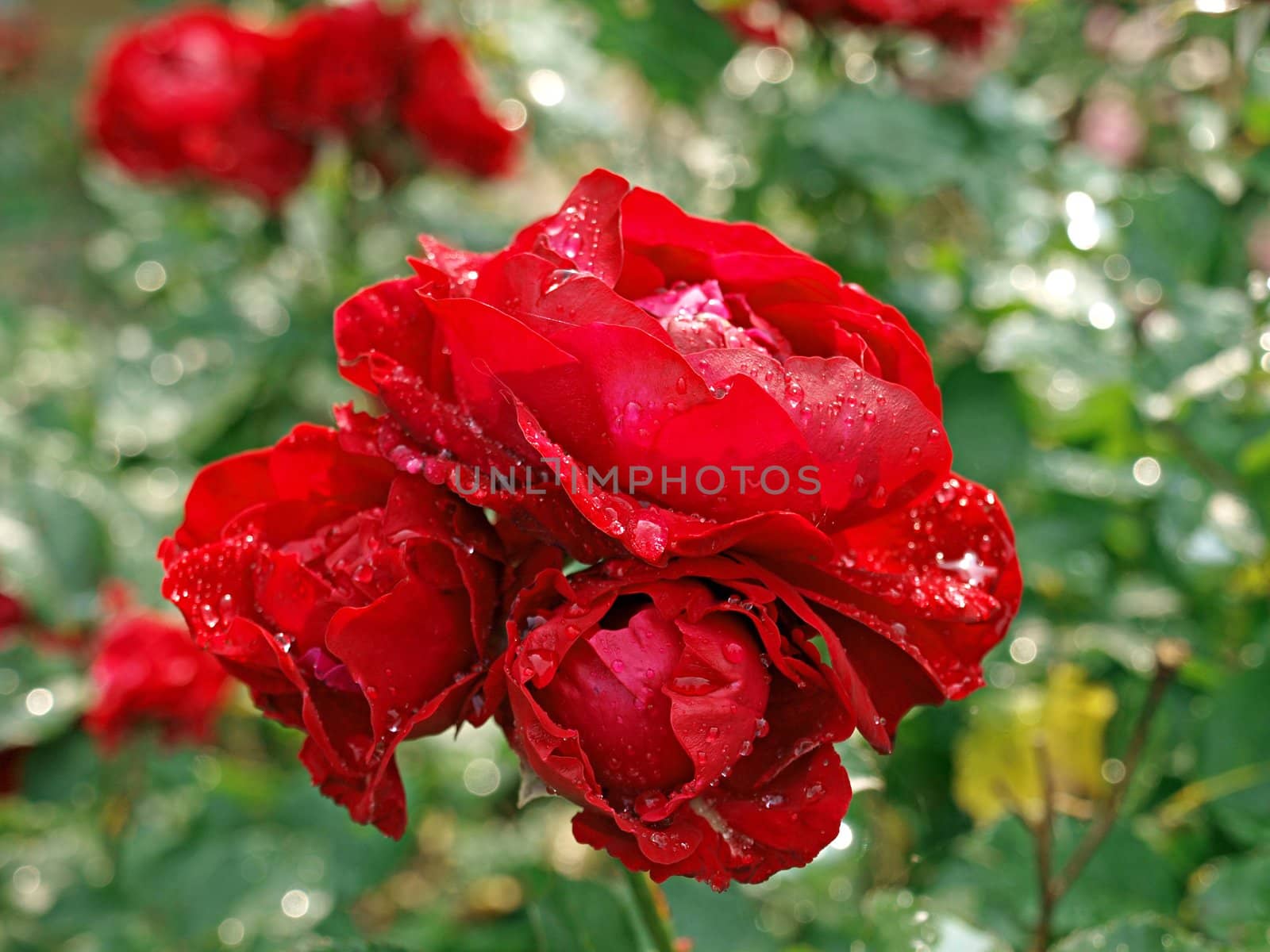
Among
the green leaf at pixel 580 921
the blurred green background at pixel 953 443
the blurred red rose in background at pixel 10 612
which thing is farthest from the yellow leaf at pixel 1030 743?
the blurred red rose in background at pixel 10 612

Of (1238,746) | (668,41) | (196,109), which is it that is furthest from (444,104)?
(1238,746)

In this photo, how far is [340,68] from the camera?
1.29 m

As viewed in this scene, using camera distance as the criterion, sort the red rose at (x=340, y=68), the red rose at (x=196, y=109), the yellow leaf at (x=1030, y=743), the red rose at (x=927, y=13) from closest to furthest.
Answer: the yellow leaf at (x=1030, y=743), the red rose at (x=927, y=13), the red rose at (x=340, y=68), the red rose at (x=196, y=109)

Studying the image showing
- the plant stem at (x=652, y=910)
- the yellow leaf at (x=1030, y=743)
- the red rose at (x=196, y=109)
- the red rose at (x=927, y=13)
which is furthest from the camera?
the red rose at (x=196, y=109)

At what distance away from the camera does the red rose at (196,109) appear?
140cm

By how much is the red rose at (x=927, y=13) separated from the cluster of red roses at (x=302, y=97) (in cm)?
47

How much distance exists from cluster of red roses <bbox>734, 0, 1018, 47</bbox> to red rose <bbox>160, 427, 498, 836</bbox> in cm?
86

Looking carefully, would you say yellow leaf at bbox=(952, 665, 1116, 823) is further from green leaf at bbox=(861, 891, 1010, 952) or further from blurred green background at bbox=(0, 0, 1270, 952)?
green leaf at bbox=(861, 891, 1010, 952)

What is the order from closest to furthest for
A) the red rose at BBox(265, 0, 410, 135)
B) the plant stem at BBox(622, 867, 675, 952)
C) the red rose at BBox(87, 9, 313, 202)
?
the plant stem at BBox(622, 867, 675, 952) < the red rose at BBox(265, 0, 410, 135) < the red rose at BBox(87, 9, 313, 202)

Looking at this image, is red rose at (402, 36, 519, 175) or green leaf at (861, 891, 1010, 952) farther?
red rose at (402, 36, 519, 175)

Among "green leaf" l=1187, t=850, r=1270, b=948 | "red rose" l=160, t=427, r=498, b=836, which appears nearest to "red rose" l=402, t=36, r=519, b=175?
"red rose" l=160, t=427, r=498, b=836

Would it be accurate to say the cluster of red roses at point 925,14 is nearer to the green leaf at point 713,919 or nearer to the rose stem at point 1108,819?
the rose stem at point 1108,819

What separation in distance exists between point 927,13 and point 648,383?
2.93 feet

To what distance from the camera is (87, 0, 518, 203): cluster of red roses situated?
1304 millimetres
